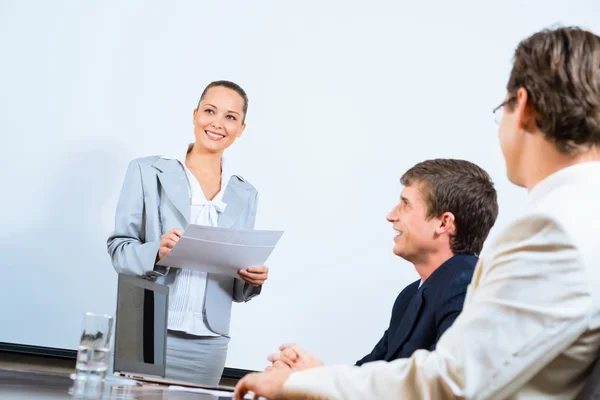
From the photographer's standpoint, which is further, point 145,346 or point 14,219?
point 14,219

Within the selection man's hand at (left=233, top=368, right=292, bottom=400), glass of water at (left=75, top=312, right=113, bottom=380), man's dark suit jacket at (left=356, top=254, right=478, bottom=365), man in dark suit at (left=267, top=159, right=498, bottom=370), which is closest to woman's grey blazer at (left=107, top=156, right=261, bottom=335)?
man in dark suit at (left=267, top=159, right=498, bottom=370)

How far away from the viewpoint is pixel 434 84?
361 centimetres

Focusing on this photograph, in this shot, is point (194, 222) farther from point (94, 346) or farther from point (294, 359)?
point (94, 346)

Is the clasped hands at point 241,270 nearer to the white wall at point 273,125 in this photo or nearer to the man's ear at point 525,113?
the white wall at point 273,125

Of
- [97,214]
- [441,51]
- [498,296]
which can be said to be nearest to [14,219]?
[97,214]

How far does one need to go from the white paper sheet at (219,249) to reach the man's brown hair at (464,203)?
0.46m

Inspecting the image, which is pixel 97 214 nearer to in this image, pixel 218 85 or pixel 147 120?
pixel 147 120

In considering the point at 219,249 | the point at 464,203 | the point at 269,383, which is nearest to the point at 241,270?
the point at 219,249

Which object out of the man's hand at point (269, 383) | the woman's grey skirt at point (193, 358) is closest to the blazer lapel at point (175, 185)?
the woman's grey skirt at point (193, 358)

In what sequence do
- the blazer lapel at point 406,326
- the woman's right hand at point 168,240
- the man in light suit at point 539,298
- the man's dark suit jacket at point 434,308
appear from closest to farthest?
1. the man in light suit at point 539,298
2. the man's dark suit jacket at point 434,308
3. the blazer lapel at point 406,326
4. the woman's right hand at point 168,240

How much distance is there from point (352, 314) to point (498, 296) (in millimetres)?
2486

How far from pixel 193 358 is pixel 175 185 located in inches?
22.3

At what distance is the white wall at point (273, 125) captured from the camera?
10.3 feet

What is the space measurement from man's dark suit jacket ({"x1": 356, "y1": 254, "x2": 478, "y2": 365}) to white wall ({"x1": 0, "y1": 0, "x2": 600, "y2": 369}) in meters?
1.31
